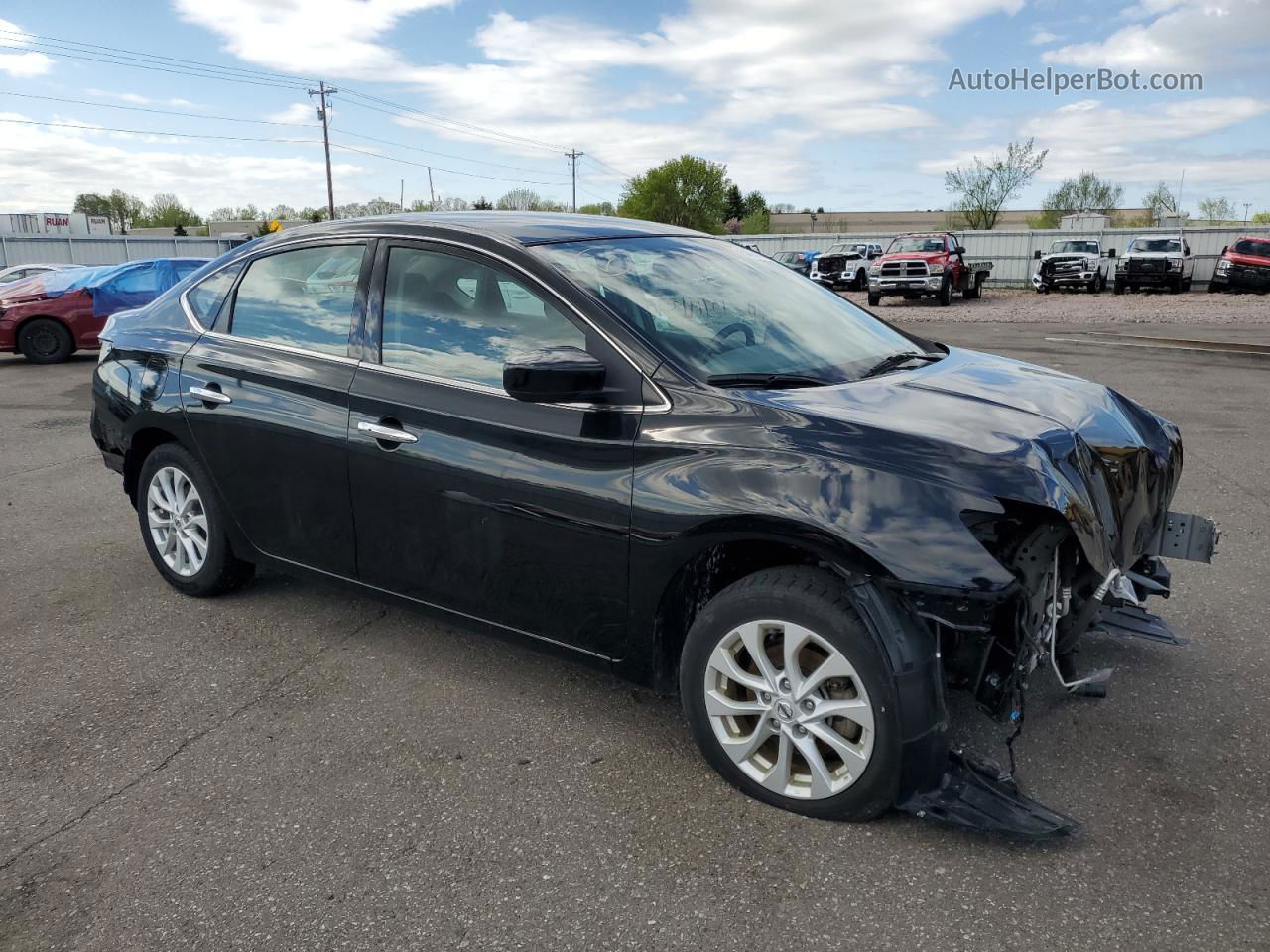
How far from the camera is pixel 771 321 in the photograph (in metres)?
3.57

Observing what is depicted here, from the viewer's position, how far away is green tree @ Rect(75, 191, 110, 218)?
108688 millimetres

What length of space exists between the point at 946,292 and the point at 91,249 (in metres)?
32.6

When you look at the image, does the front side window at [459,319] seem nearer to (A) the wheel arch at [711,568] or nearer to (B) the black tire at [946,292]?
(A) the wheel arch at [711,568]

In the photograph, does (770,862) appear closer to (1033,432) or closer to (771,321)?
(1033,432)

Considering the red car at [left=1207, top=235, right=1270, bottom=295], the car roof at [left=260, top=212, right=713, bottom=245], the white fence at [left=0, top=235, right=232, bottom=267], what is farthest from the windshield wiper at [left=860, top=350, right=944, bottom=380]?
the white fence at [left=0, top=235, right=232, bottom=267]

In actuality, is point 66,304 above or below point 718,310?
below

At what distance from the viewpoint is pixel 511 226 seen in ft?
12.0

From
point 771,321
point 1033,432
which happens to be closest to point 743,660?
point 1033,432

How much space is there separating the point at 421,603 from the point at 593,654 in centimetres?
75

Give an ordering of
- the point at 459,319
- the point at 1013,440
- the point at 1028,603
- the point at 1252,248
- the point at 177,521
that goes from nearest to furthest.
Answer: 1. the point at 1028,603
2. the point at 1013,440
3. the point at 459,319
4. the point at 177,521
5. the point at 1252,248

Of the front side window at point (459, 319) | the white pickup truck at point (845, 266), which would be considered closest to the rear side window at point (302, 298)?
the front side window at point (459, 319)

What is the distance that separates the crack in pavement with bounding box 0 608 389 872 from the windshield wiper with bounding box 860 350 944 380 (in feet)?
7.76

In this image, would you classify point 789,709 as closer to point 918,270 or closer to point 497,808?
point 497,808

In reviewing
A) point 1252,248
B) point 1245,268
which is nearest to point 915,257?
point 1245,268
